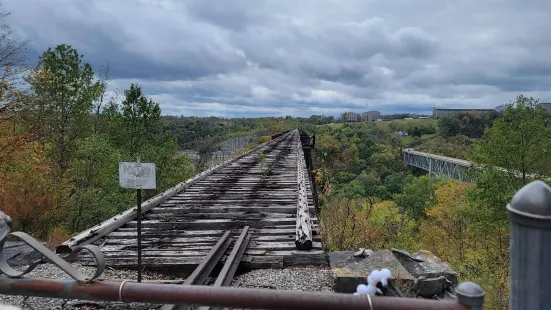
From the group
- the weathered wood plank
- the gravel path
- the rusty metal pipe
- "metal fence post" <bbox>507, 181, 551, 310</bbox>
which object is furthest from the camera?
the weathered wood plank

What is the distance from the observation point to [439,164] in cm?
7256

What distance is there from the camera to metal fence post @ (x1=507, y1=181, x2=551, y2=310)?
1199 mm

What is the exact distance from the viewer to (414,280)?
4629 millimetres

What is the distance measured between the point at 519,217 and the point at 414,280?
3706 millimetres

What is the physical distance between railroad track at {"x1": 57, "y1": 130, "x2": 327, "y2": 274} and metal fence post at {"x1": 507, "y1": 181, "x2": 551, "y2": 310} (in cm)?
376

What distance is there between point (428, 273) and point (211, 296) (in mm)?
4046

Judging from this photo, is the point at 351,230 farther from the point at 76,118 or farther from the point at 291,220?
the point at 76,118

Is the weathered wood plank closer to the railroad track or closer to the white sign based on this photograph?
the railroad track

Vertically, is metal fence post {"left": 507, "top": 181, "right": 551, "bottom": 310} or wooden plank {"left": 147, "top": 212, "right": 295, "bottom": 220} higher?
metal fence post {"left": 507, "top": 181, "right": 551, "bottom": 310}

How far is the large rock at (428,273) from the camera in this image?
4605 mm

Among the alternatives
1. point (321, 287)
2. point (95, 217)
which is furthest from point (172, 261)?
point (95, 217)

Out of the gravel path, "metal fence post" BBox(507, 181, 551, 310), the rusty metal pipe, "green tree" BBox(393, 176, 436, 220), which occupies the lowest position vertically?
"green tree" BBox(393, 176, 436, 220)

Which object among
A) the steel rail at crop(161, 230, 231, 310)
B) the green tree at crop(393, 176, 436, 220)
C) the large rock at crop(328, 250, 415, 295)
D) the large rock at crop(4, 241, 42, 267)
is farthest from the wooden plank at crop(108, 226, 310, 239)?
the green tree at crop(393, 176, 436, 220)

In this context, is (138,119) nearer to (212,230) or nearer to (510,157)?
(212,230)
